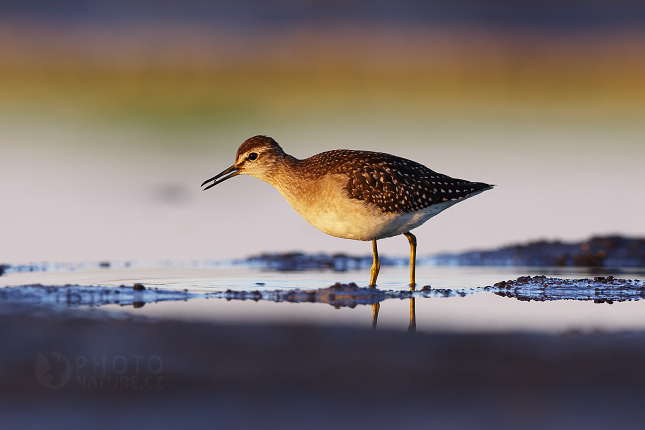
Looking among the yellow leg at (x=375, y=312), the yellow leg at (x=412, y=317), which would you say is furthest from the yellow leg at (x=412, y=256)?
→ the yellow leg at (x=375, y=312)

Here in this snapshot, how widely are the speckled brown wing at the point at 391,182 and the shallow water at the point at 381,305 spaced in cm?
105

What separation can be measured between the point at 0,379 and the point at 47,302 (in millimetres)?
2966

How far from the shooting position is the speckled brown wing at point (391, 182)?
10.1 metres

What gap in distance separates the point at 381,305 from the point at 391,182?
2.61 meters

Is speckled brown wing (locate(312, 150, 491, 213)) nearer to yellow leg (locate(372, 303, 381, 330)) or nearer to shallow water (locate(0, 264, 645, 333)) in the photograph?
shallow water (locate(0, 264, 645, 333))

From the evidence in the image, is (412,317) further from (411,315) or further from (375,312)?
(375,312)

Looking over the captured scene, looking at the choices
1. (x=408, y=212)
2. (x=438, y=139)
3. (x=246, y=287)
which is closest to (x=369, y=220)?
(x=408, y=212)

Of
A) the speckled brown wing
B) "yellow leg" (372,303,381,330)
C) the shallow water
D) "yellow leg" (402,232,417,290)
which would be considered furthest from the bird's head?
"yellow leg" (372,303,381,330)

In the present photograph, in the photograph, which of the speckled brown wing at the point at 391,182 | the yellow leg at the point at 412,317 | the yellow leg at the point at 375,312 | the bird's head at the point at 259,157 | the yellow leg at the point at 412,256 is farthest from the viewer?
the bird's head at the point at 259,157

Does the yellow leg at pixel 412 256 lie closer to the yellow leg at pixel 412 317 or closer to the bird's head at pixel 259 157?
the yellow leg at pixel 412 317

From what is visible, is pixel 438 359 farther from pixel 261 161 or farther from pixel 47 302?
pixel 261 161

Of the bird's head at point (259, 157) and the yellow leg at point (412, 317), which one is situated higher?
the bird's head at point (259, 157)

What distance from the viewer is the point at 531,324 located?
7027 mm

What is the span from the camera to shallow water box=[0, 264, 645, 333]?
23.1 ft
